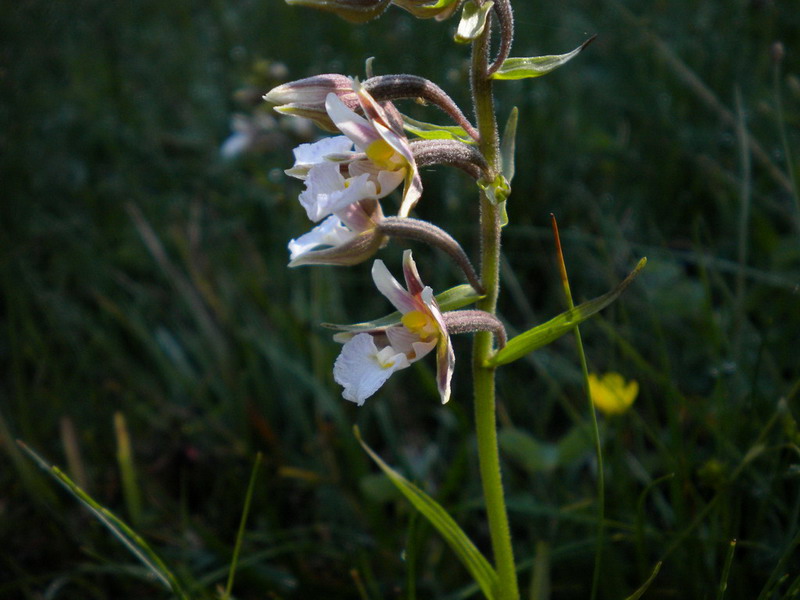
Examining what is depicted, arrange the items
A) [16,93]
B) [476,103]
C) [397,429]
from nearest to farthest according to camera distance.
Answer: [476,103] < [397,429] < [16,93]

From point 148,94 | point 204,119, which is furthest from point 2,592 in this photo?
point 148,94

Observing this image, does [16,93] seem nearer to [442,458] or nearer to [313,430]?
[313,430]

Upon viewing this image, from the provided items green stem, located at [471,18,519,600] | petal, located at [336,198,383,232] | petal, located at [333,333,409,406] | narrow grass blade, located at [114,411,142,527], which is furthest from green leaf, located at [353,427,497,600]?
narrow grass blade, located at [114,411,142,527]

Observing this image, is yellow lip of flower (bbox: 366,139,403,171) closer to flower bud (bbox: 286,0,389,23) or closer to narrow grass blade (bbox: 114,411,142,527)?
flower bud (bbox: 286,0,389,23)

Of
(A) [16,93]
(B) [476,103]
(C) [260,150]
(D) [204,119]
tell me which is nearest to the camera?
(B) [476,103]

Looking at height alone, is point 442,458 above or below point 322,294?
below

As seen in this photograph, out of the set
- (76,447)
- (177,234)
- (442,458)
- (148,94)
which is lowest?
(442,458)

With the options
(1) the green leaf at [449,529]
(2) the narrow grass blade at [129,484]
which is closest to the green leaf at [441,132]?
(1) the green leaf at [449,529]
